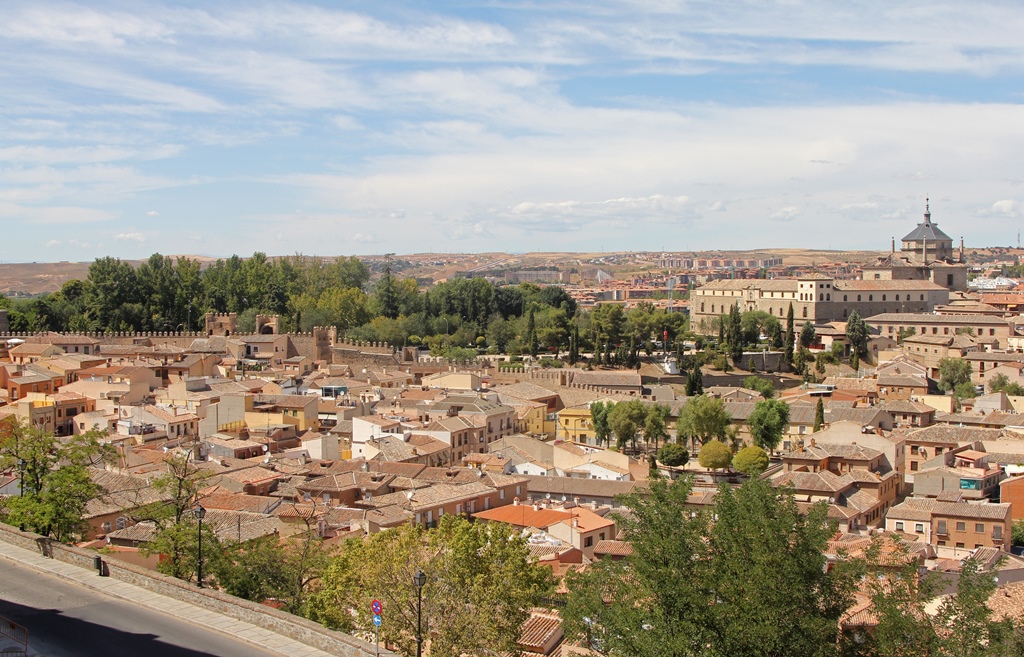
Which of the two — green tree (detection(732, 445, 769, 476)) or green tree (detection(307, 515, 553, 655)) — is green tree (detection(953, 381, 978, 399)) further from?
green tree (detection(307, 515, 553, 655))

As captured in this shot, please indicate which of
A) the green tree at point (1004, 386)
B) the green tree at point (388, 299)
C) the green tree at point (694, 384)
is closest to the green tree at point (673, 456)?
the green tree at point (694, 384)

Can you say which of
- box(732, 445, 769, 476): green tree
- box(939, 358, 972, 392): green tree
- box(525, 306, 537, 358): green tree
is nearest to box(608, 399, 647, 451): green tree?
box(732, 445, 769, 476): green tree

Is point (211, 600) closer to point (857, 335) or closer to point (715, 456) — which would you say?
point (715, 456)

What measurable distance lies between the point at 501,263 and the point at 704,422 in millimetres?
149014

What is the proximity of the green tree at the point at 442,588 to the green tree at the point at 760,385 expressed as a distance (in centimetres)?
2584

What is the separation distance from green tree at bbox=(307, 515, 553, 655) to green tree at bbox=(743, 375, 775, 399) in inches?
1017

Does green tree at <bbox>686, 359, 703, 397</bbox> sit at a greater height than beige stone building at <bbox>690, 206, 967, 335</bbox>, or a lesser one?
lesser

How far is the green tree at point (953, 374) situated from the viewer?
35.8 m

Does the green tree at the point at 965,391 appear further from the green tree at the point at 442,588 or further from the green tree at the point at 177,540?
the green tree at the point at 177,540

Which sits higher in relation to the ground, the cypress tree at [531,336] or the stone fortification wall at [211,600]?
the stone fortification wall at [211,600]

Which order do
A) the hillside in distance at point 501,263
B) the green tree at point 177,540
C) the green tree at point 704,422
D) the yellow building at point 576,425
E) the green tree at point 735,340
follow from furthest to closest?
1. the hillside in distance at point 501,263
2. the green tree at point 735,340
3. the yellow building at point 576,425
4. the green tree at point 704,422
5. the green tree at point 177,540

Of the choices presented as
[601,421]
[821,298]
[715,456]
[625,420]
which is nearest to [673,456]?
[715,456]

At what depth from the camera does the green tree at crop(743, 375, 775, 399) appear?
35.7 m

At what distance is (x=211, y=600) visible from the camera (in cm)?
842
